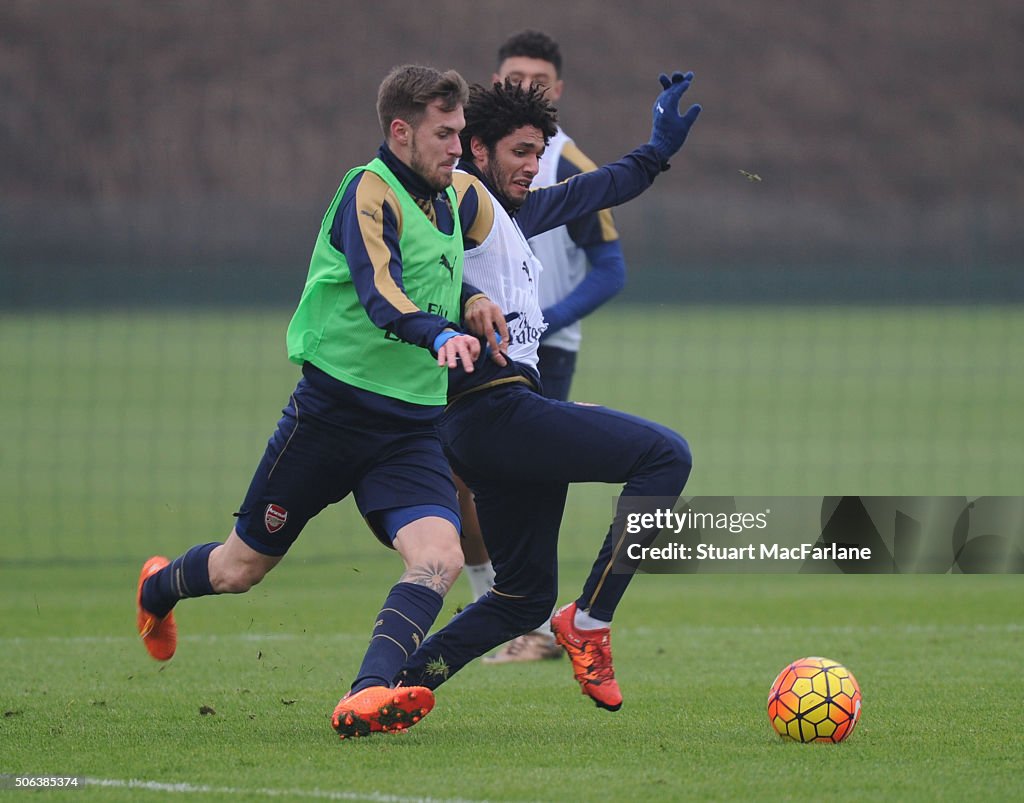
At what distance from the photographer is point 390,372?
18.4 feet

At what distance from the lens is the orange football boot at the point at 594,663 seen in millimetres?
5781

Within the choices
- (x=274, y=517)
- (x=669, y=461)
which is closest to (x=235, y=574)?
(x=274, y=517)

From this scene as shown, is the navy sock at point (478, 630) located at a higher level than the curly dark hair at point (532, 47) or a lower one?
lower

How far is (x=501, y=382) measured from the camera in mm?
5789

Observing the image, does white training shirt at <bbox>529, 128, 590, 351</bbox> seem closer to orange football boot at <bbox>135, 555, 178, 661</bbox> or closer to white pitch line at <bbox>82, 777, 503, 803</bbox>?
orange football boot at <bbox>135, 555, 178, 661</bbox>

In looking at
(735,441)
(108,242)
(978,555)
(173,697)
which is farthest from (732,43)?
(173,697)

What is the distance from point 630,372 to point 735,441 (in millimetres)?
9097

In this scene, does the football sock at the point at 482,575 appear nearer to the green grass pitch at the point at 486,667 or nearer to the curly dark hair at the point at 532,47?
the green grass pitch at the point at 486,667

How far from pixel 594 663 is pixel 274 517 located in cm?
123

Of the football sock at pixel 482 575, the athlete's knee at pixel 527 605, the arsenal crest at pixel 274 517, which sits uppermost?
the arsenal crest at pixel 274 517

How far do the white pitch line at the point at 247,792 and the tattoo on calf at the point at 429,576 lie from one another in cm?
98

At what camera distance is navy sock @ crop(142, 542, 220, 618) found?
6.10 meters

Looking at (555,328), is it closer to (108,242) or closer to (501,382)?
(501,382)

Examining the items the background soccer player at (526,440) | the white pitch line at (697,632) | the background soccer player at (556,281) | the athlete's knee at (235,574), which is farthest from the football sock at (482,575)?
the athlete's knee at (235,574)
